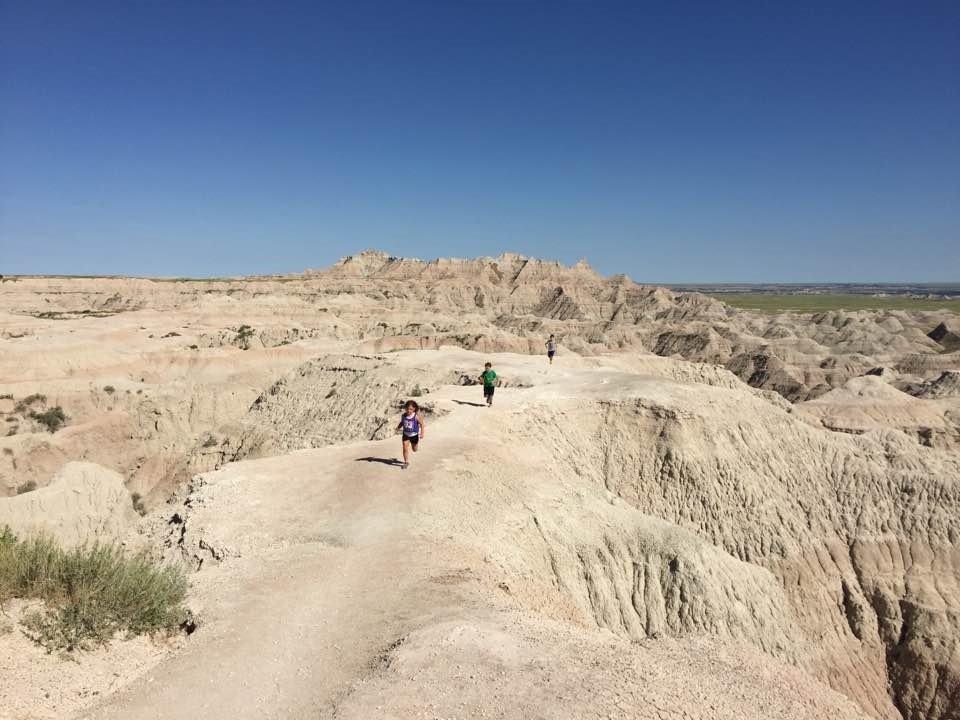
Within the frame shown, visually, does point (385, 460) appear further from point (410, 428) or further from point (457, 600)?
point (457, 600)

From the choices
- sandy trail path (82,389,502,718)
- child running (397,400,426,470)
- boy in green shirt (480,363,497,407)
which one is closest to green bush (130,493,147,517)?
sandy trail path (82,389,502,718)

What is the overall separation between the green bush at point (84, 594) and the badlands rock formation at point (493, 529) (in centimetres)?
33

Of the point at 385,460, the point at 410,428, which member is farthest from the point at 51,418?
the point at 410,428

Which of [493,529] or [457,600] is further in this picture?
[493,529]

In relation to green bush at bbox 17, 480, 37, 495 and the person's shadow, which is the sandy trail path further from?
green bush at bbox 17, 480, 37, 495

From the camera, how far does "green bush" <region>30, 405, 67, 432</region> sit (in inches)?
1036

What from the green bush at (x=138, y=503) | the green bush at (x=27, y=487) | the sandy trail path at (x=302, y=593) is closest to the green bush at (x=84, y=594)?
the sandy trail path at (x=302, y=593)

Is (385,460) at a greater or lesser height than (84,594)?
lesser

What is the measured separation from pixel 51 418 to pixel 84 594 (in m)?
24.7

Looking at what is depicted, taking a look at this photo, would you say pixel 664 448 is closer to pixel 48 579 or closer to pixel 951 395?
pixel 48 579

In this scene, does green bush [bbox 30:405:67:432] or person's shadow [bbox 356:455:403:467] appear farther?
green bush [bbox 30:405:67:432]

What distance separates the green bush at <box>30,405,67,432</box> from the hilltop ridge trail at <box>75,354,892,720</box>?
18.9 metres

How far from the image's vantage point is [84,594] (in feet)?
22.5

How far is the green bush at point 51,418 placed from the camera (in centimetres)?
2631
